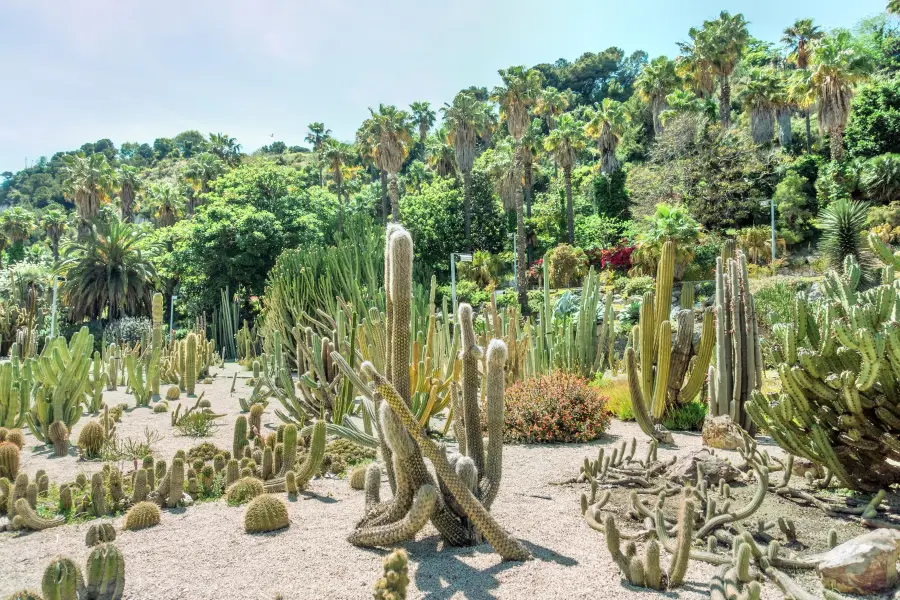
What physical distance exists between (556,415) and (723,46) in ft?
112

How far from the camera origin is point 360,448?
23.8 ft

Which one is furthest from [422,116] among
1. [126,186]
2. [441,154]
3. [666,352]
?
[666,352]

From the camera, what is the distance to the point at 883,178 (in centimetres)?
2786

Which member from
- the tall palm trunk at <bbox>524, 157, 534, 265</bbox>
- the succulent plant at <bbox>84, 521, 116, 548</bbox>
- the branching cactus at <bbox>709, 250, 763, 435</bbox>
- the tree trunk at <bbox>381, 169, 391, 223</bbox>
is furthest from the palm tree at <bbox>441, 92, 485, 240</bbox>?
the succulent plant at <bbox>84, 521, 116, 548</bbox>

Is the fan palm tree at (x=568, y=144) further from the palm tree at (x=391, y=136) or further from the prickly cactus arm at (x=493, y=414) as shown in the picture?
the prickly cactus arm at (x=493, y=414)

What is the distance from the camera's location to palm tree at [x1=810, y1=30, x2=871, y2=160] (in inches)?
1099

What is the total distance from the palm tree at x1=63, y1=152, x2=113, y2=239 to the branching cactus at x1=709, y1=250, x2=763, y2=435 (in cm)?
3959

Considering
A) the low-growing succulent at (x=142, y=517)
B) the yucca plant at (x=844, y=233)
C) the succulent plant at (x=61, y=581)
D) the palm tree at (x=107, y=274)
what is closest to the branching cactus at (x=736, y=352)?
Answer: the low-growing succulent at (x=142, y=517)

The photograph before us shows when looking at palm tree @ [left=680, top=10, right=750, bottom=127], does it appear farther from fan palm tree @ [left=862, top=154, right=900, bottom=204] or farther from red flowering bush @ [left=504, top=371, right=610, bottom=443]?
red flowering bush @ [left=504, top=371, right=610, bottom=443]

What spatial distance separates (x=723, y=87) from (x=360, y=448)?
35.6 meters

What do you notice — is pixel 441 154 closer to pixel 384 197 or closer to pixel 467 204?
pixel 384 197

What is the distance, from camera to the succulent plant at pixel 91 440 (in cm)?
724

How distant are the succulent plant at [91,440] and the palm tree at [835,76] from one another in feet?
101

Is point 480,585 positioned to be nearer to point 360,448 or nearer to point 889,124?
point 360,448
